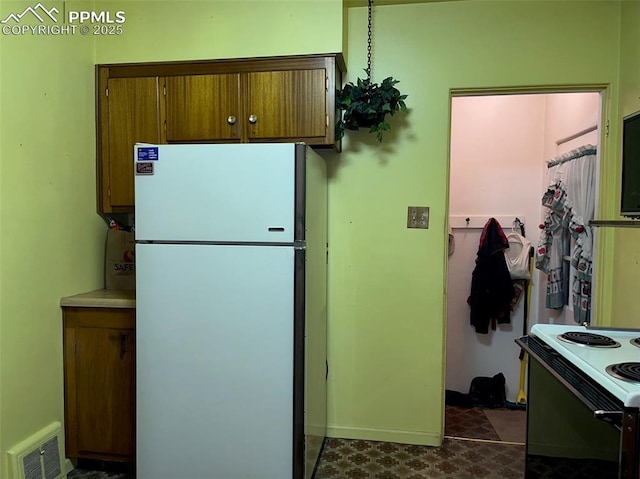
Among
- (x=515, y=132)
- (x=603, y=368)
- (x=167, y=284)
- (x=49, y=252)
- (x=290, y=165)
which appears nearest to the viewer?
(x=603, y=368)

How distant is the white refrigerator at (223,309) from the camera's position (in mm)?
1735

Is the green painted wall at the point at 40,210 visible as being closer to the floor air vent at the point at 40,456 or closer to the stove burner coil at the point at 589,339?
the floor air vent at the point at 40,456

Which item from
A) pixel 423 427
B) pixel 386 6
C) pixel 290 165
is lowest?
pixel 423 427

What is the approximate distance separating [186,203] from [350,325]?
1.22m

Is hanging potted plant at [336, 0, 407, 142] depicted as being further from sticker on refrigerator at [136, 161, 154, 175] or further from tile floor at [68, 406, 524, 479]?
tile floor at [68, 406, 524, 479]

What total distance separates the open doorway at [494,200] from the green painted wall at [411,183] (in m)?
0.97

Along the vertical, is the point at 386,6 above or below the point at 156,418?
above

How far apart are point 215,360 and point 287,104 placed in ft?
4.28

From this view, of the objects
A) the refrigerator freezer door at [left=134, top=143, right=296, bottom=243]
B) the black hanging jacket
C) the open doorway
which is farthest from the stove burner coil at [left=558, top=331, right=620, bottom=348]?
the open doorway

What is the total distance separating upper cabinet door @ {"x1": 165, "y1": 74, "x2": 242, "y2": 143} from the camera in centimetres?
216

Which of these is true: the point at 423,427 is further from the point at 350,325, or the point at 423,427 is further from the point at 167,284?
the point at 167,284

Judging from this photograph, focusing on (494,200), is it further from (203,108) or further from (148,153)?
Answer: (148,153)

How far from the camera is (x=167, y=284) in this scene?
1819mm

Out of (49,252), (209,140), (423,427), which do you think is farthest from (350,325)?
(49,252)
